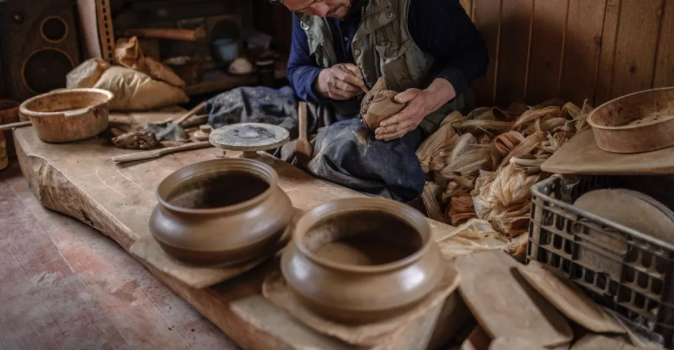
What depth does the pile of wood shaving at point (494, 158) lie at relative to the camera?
90.6 inches

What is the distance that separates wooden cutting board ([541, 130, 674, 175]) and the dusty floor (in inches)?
46.8

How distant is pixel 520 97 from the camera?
3.02m

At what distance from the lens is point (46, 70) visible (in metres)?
3.70

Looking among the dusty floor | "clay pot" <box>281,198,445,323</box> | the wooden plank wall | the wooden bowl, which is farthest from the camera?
the wooden plank wall

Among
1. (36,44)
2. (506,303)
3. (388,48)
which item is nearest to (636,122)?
(506,303)

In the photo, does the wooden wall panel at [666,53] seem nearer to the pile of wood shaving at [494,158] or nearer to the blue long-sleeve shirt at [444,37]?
the pile of wood shaving at [494,158]

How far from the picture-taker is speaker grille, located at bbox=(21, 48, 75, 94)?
11.9ft

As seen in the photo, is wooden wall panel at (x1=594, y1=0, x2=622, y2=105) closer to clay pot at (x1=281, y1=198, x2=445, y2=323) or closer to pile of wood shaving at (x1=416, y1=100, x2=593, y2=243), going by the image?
pile of wood shaving at (x1=416, y1=100, x2=593, y2=243)

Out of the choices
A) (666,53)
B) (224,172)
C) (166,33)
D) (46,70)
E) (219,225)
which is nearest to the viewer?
(219,225)

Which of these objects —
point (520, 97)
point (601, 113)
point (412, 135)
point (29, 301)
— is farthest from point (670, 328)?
point (29, 301)

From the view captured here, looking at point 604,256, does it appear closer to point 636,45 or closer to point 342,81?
point 636,45

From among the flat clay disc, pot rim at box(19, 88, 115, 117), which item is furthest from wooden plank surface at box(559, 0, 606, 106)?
pot rim at box(19, 88, 115, 117)

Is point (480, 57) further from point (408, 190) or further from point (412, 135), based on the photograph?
point (408, 190)

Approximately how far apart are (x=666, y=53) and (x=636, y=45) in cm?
13
